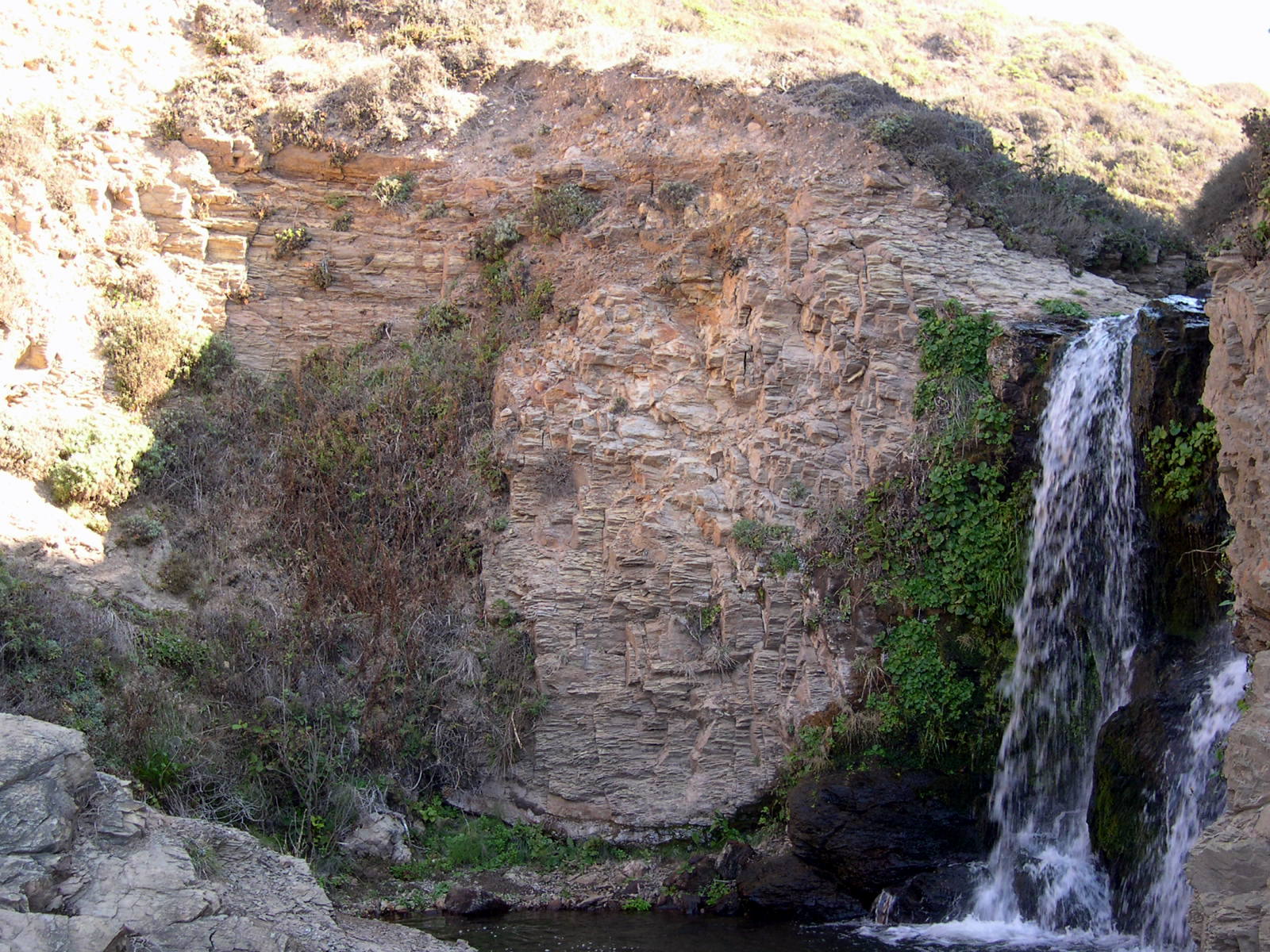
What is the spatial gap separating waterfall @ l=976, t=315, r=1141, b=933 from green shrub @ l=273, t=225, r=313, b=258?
10.9m

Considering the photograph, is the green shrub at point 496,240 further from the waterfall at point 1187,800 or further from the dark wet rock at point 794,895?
the waterfall at point 1187,800

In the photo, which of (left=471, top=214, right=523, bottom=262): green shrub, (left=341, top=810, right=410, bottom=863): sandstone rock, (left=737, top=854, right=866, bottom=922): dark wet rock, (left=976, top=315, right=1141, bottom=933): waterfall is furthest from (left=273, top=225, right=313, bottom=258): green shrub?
(left=737, top=854, right=866, bottom=922): dark wet rock

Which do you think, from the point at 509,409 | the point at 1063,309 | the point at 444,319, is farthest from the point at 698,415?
the point at 444,319

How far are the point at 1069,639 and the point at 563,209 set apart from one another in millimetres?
8839

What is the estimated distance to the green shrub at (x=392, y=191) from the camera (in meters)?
16.0

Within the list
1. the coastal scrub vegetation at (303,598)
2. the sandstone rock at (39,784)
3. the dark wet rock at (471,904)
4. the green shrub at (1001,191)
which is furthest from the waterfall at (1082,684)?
the sandstone rock at (39,784)

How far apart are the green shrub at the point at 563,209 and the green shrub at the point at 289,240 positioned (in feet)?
11.7

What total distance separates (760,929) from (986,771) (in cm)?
263

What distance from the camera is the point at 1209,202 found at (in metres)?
15.9

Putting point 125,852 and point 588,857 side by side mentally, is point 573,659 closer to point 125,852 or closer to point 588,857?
point 588,857

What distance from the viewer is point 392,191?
16047 millimetres

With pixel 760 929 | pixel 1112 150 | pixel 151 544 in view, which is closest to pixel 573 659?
pixel 760 929

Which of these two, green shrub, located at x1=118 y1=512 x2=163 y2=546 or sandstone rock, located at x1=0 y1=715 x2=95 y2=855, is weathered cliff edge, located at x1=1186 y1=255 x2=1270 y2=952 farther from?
green shrub, located at x1=118 y1=512 x2=163 y2=546

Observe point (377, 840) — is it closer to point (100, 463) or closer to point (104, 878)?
point (104, 878)
